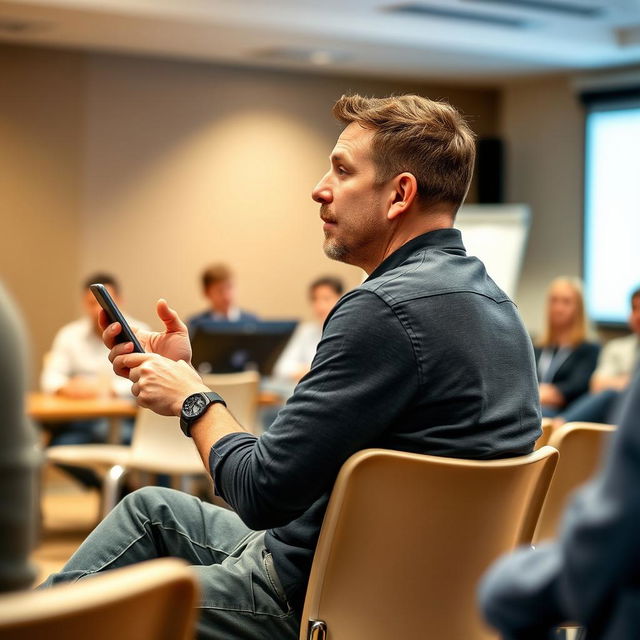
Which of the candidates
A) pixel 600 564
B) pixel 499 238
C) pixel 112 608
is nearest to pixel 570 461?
pixel 600 564

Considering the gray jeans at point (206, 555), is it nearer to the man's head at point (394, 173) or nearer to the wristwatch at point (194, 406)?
the wristwatch at point (194, 406)

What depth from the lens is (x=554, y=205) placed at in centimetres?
854

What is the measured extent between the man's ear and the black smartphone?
507mm

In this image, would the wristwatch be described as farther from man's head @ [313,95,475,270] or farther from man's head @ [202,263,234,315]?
man's head @ [202,263,234,315]

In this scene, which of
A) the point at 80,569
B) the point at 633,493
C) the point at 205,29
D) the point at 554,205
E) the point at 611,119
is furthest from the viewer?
the point at 554,205

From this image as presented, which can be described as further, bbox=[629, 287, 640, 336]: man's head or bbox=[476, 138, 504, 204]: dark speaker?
bbox=[476, 138, 504, 204]: dark speaker

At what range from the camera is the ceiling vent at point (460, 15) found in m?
6.45

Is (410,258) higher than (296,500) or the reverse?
higher

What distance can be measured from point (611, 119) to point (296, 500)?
7054 mm

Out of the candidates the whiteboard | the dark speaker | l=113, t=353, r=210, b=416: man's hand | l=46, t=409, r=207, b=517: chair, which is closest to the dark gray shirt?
l=113, t=353, r=210, b=416: man's hand

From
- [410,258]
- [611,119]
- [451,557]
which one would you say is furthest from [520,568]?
[611,119]

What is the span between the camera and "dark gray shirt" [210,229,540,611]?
1.56 metres

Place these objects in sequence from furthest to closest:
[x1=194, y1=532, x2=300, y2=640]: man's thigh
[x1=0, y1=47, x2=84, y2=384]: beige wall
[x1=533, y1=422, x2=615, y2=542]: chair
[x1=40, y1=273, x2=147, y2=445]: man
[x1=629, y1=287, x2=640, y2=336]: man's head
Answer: [x1=0, y1=47, x2=84, y2=384]: beige wall < [x1=40, y1=273, x2=147, y2=445]: man < [x1=629, y1=287, x2=640, y2=336]: man's head < [x1=533, y1=422, x2=615, y2=542]: chair < [x1=194, y1=532, x2=300, y2=640]: man's thigh

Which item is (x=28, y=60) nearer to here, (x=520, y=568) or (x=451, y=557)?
(x=451, y=557)
